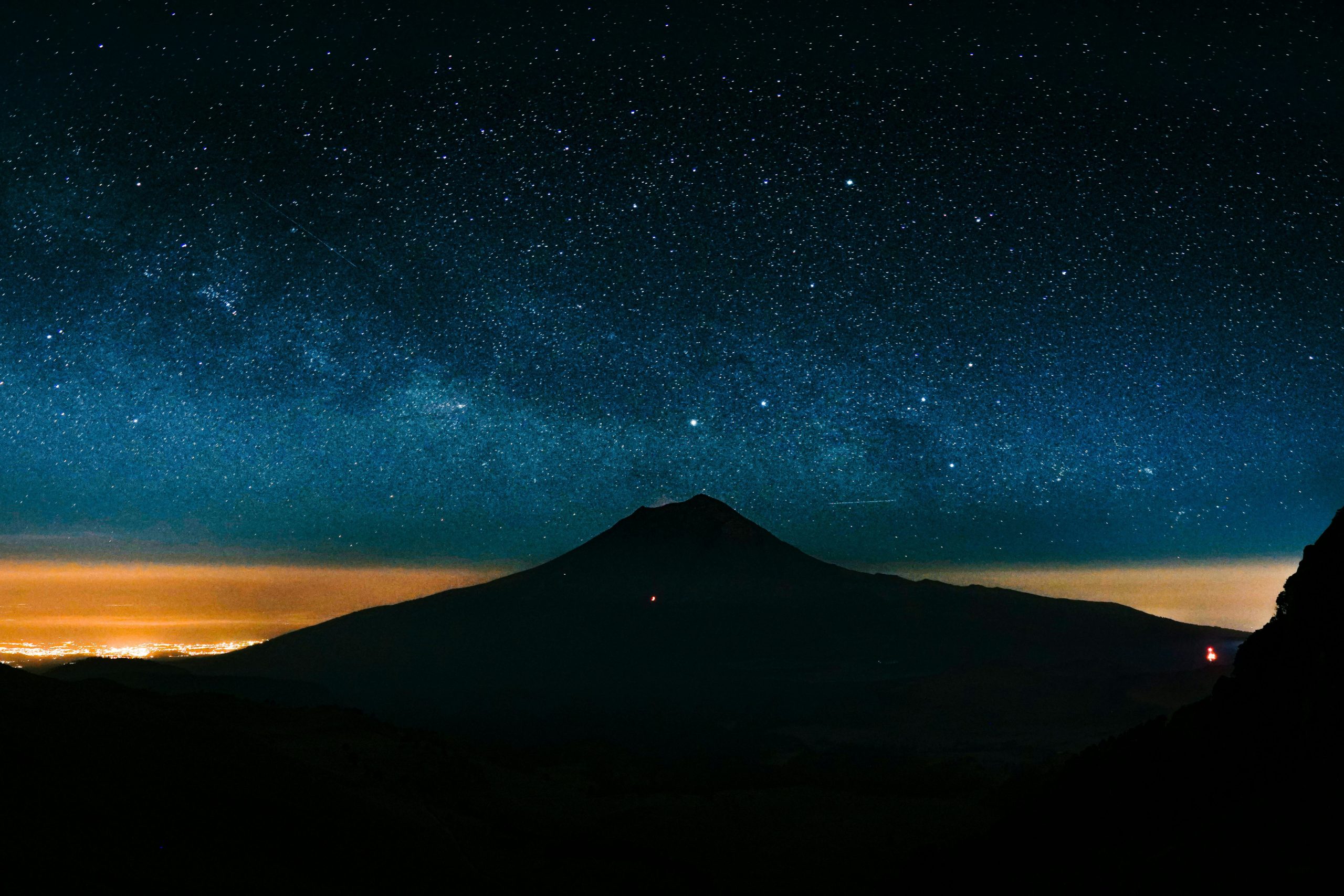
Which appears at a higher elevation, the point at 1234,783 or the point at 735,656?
the point at 1234,783

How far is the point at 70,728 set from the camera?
21.2m

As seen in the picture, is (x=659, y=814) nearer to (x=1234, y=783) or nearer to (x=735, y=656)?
(x=1234, y=783)

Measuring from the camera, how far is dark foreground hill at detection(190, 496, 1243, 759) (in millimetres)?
61219

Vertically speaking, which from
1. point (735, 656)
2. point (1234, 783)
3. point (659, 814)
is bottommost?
point (735, 656)

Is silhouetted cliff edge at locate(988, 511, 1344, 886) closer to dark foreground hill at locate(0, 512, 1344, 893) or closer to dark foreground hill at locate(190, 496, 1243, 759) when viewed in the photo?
dark foreground hill at locate(0, 512, 1344, 893)

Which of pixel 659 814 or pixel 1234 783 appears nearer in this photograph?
pixel 1234 783

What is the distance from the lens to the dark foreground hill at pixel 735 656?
6122 cm

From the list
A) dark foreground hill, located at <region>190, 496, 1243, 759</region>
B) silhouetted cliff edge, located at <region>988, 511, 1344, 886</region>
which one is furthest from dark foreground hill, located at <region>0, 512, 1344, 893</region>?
dark foreground hill, located at <region>190, 496, 1243, 759</region>

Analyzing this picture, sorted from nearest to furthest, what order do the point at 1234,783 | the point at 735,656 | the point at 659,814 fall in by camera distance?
the point at 1234,783 → the point at 659,814 → the point at 735,656

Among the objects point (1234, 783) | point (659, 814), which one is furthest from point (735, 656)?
point (1234, 783)

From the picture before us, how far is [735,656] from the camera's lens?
98188 mm

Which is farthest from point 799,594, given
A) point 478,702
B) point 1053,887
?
point 1053,887

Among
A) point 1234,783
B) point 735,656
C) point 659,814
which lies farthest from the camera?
point 735,656

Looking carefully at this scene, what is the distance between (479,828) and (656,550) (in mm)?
113388
